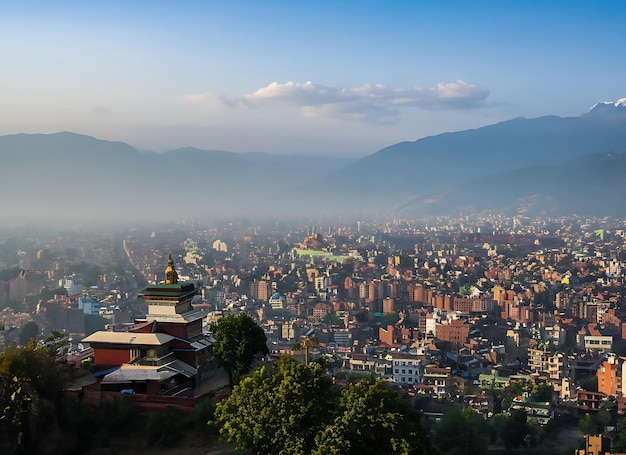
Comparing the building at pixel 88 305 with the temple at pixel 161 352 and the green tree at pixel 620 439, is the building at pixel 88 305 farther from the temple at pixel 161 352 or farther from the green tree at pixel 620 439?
the temple at pixel 161 352

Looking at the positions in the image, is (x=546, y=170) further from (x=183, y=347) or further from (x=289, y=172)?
(x=183, y=347)

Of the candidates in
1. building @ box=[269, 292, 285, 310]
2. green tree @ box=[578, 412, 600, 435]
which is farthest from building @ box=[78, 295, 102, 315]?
green tree @ box=[578, 412, 600, 435]

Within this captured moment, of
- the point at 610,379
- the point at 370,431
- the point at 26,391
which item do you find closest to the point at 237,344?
the point at 26,391

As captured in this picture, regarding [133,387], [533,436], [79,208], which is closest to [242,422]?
[133,387]

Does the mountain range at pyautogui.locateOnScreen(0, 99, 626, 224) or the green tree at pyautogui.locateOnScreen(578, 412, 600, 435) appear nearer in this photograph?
the green tree at pyautogui.locateOnScreen(578, 412, 600, 435)

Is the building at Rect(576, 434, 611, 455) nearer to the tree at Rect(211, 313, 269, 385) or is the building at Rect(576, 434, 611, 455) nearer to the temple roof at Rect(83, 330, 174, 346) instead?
the tree at Rect(211, 313, 269, 385)

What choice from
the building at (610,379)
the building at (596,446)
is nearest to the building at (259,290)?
the building at (610,379)
